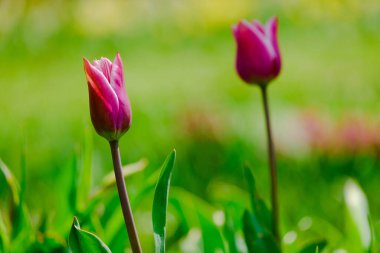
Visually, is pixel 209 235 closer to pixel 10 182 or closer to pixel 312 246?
pixel 312 246

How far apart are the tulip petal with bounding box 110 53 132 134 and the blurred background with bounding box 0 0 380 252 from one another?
1.06 feet

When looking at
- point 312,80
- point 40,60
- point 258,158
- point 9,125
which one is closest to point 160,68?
point 40,60

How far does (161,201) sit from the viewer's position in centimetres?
82

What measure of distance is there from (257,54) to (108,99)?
13.4 inches

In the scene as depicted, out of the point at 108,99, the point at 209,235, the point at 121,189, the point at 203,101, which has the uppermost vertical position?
the point at 108,99

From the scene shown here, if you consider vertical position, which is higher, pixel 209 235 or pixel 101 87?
pixel 101 87

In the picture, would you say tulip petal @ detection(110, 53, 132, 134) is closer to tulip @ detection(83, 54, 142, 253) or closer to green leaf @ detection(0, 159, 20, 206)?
tulip @ detection(83, 54, 142, 253)

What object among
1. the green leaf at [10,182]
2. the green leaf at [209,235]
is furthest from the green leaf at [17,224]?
the green leaf at [209,235]

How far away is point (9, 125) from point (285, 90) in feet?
4.48

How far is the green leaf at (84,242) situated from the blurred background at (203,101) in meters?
0.33

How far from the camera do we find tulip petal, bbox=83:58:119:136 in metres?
0.77

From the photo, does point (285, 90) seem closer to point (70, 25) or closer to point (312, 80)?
point (312, 80)

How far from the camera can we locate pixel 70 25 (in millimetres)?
6070

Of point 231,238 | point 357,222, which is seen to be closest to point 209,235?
point 231,238
